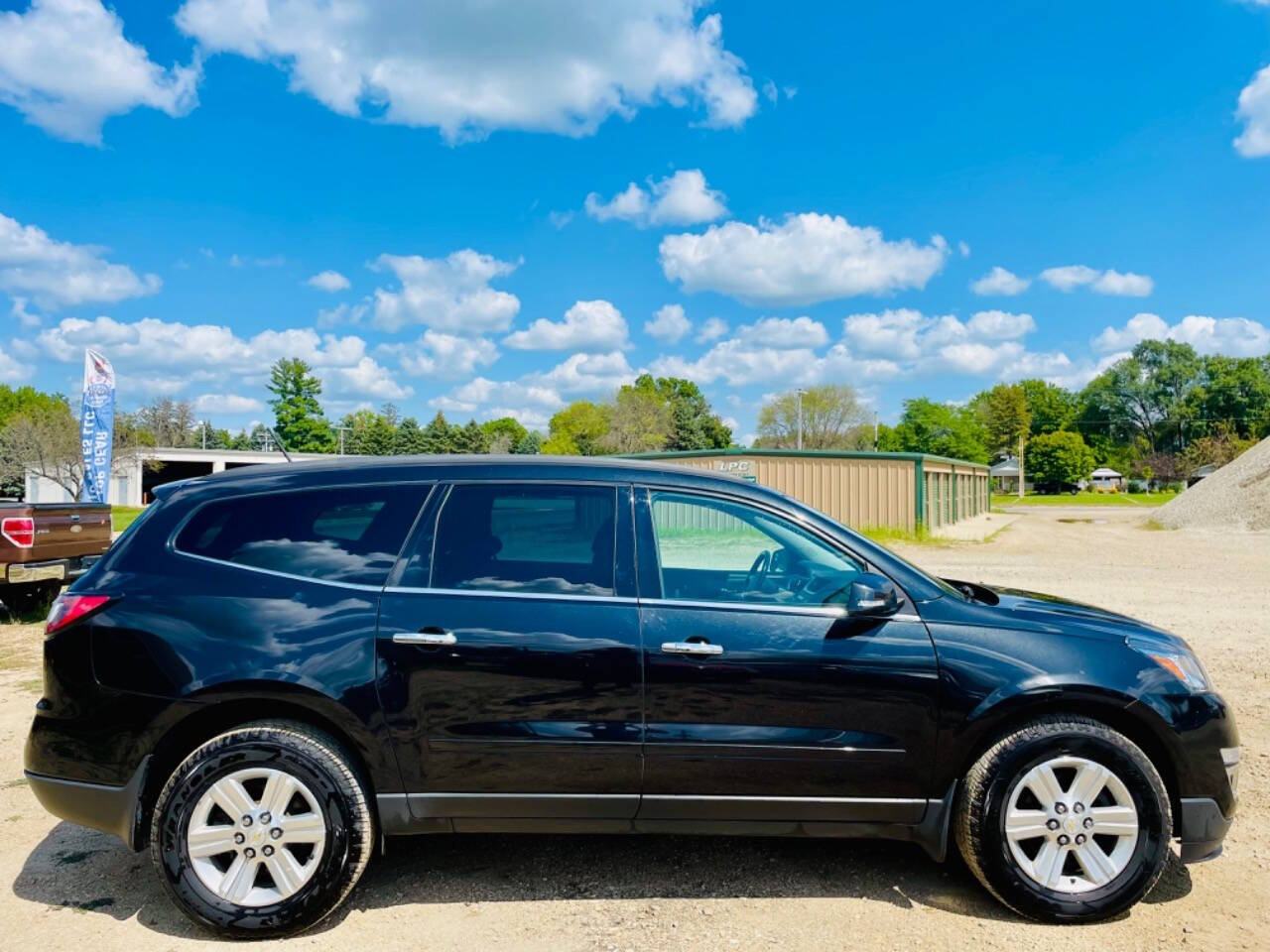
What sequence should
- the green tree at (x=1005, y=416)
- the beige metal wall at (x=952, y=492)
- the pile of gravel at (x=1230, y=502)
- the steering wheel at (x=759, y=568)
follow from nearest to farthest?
the steering wheel at (x=759, y=568)
the beige metal wall at (x=952, y=492)
the pile of gravel at (x=1230, y=502)
the green tree at (x=1005, y=416)

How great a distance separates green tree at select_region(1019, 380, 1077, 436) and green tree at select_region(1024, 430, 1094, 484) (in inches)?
472

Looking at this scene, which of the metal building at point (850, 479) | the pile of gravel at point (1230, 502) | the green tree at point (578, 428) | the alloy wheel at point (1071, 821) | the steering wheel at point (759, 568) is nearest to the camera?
the alloy wheel at point (1071, 821)

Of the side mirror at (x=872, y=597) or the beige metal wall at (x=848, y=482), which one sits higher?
the beige metal wall at (x=848, y=482)

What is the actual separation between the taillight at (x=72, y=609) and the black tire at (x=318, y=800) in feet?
2.34

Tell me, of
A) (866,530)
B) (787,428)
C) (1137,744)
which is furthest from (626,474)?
(787,428)

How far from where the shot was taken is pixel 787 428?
81.1 metres

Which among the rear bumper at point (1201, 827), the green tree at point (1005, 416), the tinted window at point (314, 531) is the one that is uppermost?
the green tree at point (1005, 416)

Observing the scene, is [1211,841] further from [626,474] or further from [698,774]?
[626,474]

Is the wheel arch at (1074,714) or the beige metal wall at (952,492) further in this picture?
the beige metal wall at (952,492)

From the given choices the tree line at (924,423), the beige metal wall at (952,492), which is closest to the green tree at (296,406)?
the tree line at (924,423)

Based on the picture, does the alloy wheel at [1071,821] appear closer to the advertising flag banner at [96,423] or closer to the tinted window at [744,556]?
the tinted window at [744,556]

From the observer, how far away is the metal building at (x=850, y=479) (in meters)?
26.4

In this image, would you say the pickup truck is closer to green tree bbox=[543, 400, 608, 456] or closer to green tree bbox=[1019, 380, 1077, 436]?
green tree bbox=[543, 400, 608, 456]

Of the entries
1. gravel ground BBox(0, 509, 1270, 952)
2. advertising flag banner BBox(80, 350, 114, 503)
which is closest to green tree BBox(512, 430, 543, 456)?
advertising flag banner BBox(80, 350, 114, 503)
